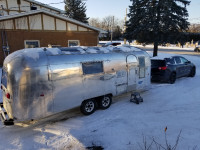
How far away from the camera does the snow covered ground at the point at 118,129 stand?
14.1 ft

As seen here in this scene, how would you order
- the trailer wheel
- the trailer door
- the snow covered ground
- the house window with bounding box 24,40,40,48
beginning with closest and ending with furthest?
the snow covered ground < the trailer wheel < the trailer door < the house window with bounding box 24,40,40,48

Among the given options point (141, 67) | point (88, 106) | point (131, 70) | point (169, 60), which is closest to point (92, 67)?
point (88, 106)

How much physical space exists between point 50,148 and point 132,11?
65.0ft

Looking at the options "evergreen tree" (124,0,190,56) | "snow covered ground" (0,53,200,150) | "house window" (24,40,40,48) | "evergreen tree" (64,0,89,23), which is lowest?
"snow covered ground" (0,53,200,150)

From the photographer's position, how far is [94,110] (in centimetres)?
621

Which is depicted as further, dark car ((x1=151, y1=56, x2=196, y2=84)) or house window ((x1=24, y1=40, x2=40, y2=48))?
house window ((x1=24, y1=40, x2=40, y2=48))

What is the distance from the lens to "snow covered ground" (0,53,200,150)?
169 inches

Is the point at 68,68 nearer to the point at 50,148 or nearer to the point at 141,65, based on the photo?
the point at 50,148

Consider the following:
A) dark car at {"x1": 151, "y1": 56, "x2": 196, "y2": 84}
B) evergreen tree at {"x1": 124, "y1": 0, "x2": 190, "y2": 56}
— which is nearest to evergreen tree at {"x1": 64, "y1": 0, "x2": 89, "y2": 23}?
evergreen tree at {"x1": 124, "y1": 0, "x2": 190, "y2": 56}

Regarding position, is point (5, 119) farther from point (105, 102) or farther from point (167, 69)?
point (167, 69)

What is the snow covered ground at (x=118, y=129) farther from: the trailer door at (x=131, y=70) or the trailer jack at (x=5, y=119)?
the trailer door at (x=131, y=70)

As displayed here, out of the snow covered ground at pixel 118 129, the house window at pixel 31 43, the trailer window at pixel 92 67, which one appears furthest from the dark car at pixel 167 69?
the house window at pixel 31 43

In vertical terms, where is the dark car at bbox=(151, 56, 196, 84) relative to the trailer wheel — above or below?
above

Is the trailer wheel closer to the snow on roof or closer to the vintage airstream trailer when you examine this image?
the vintage airstream trailer
